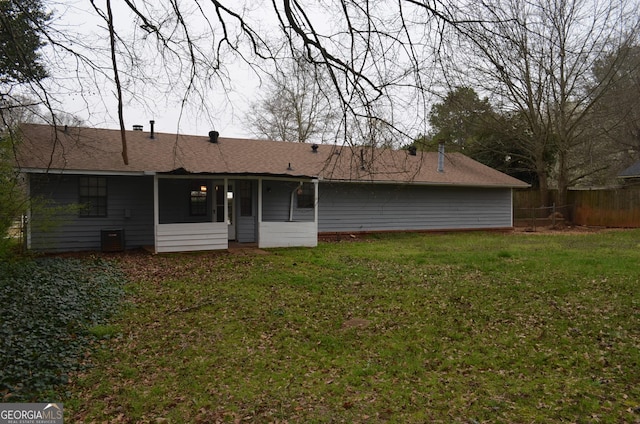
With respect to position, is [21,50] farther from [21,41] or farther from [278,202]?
[278,202]

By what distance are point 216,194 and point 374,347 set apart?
10.1 m

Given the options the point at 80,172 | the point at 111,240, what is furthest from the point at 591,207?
the point at 80,172

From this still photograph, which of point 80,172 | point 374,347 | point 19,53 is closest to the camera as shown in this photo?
point 19,53

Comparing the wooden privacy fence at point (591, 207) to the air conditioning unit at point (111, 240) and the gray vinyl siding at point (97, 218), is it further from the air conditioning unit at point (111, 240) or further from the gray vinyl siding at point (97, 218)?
the air conditioning unit at point (111, 240)

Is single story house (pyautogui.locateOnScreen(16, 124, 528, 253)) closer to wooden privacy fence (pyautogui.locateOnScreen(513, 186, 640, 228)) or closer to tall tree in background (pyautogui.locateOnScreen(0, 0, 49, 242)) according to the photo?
wooden privacy fence (pyautogui.locateOnScreen(513, 186, 640, 228))

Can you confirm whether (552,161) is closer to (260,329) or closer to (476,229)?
(476,229)

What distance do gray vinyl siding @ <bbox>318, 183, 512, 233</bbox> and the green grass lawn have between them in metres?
6.92

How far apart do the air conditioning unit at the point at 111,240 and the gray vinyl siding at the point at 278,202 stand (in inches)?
183

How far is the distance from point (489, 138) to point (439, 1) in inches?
860

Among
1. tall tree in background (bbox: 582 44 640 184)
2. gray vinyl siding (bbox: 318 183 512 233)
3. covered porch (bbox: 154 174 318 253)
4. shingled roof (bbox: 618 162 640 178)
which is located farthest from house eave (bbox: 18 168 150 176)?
shingled roof (bbox: 618 162 640 178)

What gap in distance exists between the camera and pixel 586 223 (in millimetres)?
21375

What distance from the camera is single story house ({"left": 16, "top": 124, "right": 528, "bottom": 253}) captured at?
41.0 ft

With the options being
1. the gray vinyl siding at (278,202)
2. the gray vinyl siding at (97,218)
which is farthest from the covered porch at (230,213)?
the gray vinyl siding at (97,218)

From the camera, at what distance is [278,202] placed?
15672 mm
